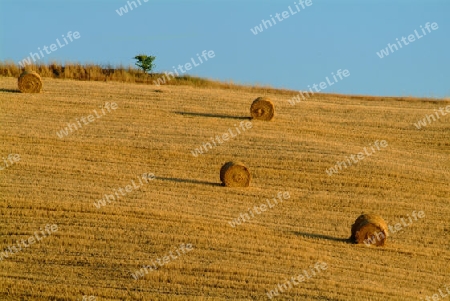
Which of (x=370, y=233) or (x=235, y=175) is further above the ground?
(x=235, y=175)

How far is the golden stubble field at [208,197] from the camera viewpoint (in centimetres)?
1505

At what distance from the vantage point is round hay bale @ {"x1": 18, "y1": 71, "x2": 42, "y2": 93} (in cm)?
3109

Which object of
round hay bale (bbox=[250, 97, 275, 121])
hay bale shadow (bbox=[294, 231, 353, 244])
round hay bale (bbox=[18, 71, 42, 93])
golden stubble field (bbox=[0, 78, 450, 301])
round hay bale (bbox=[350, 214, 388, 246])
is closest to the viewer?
golden stubble field (bbox=[0, 78, 450, 301])

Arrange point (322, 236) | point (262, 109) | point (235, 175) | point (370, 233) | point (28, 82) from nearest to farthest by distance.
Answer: point (370, 233), point (322, 236), point (235, 175), point (262, 109), point (28, 82)

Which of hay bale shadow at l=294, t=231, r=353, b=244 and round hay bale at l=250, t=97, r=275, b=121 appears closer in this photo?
hay bale shadow at l=294, t=231, r=353, b=244

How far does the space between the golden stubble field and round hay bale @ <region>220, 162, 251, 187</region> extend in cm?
23

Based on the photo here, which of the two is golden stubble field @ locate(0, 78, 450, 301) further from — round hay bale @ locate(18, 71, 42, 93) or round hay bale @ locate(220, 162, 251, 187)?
round hay bale @ locate(18, 71, 42, 93)

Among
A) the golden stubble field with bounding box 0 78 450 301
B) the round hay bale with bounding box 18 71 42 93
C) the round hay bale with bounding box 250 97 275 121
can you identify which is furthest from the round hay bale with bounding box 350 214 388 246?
the round hay bale with bounding box 18 71 42 93

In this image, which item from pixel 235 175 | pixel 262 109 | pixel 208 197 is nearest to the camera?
pixel 208 197

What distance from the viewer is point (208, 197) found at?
2095 centimetres

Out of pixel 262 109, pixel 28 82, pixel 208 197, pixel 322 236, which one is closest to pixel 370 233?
pixel 322 236

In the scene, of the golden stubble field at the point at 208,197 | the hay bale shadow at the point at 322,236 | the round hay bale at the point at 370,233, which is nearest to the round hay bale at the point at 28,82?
the golden stubble field at the point at 208,197

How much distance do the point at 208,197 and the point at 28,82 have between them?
13.0 meters

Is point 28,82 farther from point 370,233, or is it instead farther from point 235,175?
point 370,233
